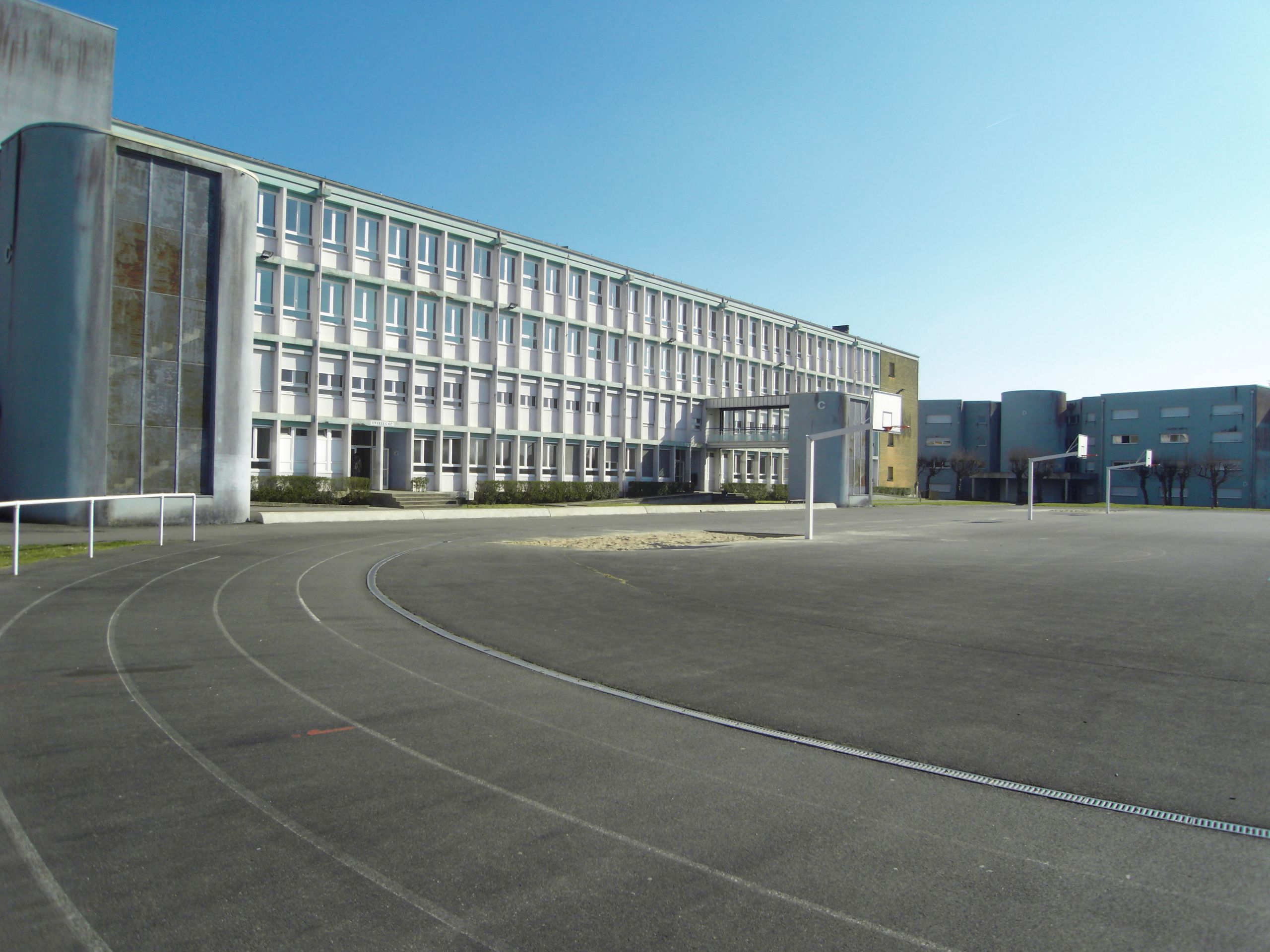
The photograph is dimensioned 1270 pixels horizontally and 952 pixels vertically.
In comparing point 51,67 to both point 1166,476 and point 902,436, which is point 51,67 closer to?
point 902,436

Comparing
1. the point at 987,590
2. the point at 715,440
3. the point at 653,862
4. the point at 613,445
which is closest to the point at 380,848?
the point at 653,862

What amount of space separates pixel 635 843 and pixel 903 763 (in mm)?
2203

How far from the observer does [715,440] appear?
60.5 metres

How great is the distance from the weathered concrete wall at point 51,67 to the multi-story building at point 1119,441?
261 feet

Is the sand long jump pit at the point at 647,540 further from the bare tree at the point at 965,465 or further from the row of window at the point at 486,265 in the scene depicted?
the bare tree at the point at 965,465

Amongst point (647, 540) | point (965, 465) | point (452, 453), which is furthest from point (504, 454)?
point (965, 465)

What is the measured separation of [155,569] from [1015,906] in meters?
14.7

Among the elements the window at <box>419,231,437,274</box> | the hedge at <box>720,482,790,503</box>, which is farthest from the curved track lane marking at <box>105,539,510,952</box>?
the hedge at <box>720,482,790,503</box>

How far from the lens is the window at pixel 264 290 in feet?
120

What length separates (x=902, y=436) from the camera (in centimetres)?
8050

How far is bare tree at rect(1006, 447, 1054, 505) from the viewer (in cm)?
9900

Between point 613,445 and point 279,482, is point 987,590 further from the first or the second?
point 613,445

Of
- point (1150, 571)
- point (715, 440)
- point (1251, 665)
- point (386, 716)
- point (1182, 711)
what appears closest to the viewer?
point (386, 716)

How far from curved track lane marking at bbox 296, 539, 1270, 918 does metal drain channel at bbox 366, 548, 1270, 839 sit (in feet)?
3.01
